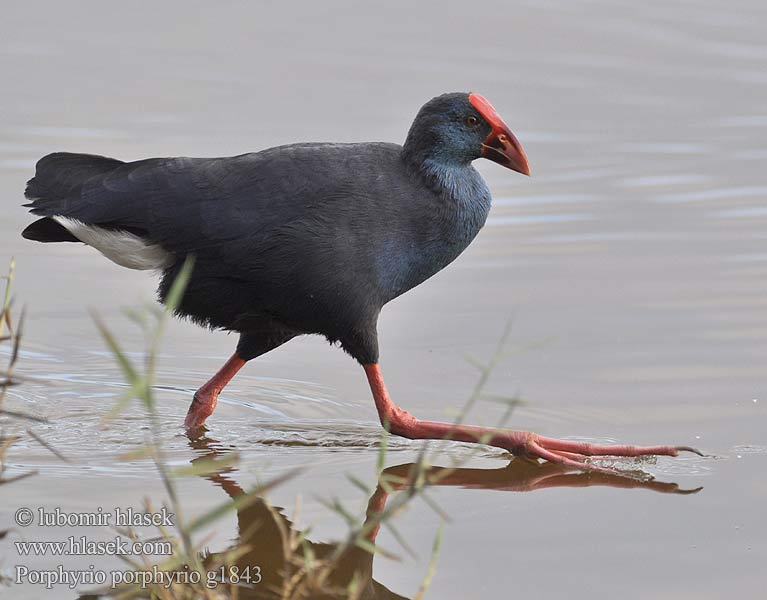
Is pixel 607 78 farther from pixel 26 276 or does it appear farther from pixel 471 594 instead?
pixel 471 594

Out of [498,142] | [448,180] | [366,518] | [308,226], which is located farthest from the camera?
[498,142]

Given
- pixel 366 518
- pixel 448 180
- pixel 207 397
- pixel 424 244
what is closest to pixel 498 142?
pixel 448 180

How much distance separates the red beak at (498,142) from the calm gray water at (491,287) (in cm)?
85

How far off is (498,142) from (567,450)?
111cm

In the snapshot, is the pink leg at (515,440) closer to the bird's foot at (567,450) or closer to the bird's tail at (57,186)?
the bird's foot at (567,450)

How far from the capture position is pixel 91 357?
5.62 meters

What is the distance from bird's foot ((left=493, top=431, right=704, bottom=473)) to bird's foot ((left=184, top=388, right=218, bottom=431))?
1.06 metres

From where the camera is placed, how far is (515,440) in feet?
15.3

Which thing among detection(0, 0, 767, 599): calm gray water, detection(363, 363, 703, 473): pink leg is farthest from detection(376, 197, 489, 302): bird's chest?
detection(0, 0, 767, 599): calm gray water

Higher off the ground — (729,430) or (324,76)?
(324,76)

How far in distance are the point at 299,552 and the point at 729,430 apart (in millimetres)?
1650

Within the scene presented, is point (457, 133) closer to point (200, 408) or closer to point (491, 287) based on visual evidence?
point (200, 408)

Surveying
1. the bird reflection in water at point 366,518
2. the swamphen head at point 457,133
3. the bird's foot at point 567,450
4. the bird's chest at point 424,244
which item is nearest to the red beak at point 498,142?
the swamphen head at point 457,133

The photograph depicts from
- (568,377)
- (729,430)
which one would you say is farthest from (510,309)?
(729,430)
